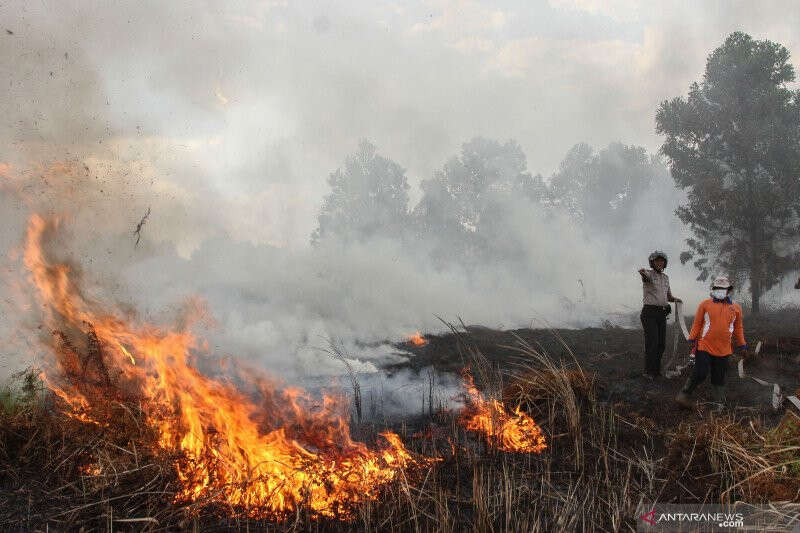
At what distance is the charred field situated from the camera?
3281mm

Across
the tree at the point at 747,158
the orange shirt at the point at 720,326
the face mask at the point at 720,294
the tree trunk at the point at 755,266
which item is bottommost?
the orange shirt at the point at 720,326

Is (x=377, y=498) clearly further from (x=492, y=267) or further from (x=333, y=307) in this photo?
(x=492, y=267)

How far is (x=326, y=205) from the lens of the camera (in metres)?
42.0

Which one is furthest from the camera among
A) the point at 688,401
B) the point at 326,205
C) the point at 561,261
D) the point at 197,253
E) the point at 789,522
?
the point at 326,205

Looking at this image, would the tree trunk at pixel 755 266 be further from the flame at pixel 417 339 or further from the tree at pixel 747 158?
the flame at pixel 417 339

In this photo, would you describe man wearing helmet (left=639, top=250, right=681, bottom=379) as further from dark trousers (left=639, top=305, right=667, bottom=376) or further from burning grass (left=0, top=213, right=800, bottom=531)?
burning grass (left=0, top=213, right=800, bottom=531)

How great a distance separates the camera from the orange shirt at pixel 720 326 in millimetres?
5863

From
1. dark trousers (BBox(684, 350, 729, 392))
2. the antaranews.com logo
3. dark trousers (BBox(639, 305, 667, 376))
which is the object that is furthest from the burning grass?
dark trousers (BBox(639, 305, 667, 376))

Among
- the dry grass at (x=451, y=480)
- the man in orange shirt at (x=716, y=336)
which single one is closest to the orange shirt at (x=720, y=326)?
the man in orange shirt at (x=716, y=336)

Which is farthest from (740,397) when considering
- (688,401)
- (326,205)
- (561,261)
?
(326,205)

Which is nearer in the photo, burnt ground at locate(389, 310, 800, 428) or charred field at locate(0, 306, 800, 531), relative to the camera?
charred field at locate(0, 306, 800, 531)

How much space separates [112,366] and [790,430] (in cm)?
664

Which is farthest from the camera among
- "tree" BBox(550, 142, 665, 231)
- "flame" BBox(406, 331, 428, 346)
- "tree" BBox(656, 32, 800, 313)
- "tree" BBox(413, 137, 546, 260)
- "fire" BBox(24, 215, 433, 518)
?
"tree" BBox(550, 142, 665, 231)

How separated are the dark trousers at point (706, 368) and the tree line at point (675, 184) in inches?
592
